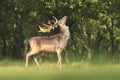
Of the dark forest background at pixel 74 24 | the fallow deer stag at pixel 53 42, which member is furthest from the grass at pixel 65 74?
the dark forest background at pixel 74 24

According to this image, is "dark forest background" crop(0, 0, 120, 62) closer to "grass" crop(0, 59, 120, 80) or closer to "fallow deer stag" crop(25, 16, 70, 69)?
"fallow deer stag" crop(25, 16, 70, 69)

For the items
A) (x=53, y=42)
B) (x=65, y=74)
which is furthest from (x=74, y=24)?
(x=65, y=74)

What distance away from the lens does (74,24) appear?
92.0 ft

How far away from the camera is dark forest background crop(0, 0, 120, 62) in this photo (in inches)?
1021

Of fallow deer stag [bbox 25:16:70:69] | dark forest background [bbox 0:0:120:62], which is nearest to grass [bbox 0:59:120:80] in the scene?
fallow deer stag [bbox 25:16:70:69]

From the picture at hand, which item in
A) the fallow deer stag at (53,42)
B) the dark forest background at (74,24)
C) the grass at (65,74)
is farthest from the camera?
the dark forest background at (74,24)

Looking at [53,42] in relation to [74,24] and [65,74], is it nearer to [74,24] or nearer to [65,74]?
[65,74]

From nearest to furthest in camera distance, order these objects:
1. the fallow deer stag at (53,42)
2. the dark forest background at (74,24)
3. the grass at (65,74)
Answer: the grass at (65,74)
the fallow deer stag at (53,42)
the dark forest background at (74,24)

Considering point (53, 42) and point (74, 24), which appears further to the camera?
point (74, 24)

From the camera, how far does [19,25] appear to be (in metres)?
33.0

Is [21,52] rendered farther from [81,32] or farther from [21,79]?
[21,79]

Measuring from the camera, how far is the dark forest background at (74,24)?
25922mm

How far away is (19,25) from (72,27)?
6.15 m

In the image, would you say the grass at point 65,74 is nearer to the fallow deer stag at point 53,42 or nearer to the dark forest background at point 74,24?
the fallow deer stag at point 53,42
